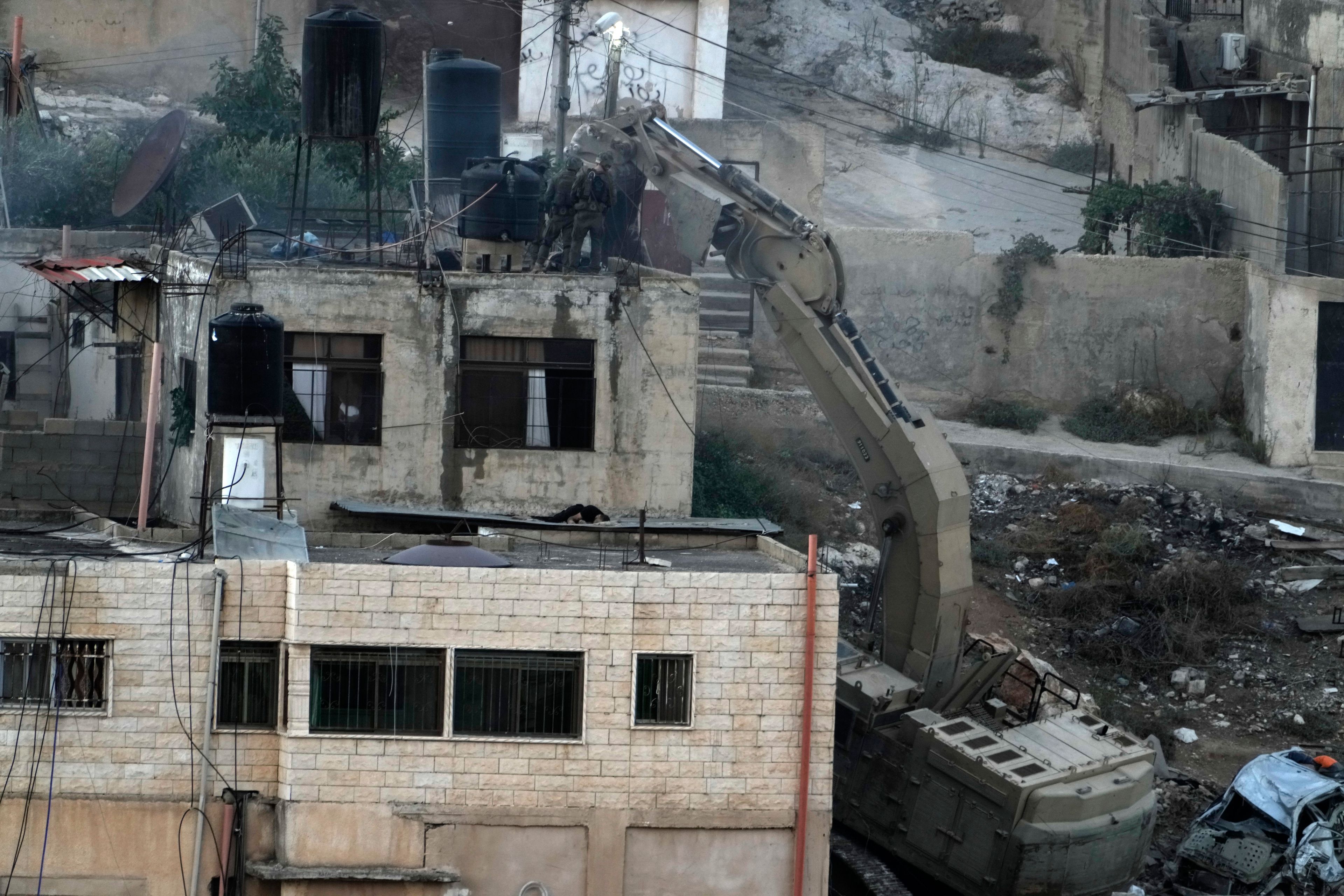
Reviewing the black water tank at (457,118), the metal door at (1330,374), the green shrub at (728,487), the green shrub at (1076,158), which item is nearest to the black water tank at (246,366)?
the black water tank at (457,118)

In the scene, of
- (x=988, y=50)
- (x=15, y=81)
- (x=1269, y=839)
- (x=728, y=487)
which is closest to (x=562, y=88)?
(x=728, y=487)

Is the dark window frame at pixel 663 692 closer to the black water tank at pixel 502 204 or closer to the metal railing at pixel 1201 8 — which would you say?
the black water tank at pixel 502 204

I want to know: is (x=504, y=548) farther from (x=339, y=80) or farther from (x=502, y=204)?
→ (x=339, y=80)

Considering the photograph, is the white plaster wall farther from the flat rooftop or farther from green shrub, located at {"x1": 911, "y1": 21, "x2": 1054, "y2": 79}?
the flat rooftop

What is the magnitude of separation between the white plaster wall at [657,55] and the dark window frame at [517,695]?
2233 centimetres

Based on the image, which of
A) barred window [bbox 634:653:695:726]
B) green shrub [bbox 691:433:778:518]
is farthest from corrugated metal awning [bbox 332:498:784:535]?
green shrub [bbox 691:433:778:518]

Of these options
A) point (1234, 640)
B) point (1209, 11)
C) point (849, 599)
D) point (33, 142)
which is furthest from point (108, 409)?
point (1209, 11)

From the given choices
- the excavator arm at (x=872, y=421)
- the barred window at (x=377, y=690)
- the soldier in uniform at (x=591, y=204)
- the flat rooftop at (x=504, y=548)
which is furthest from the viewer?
the soldier in uniform at (x=591, y=204)

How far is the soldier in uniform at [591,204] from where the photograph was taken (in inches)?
872

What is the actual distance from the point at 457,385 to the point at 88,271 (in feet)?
15.2

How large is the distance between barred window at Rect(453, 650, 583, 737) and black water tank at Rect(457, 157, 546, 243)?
8072mm

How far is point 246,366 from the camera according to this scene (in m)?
18.2

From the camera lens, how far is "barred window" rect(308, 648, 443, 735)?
52.7 feet

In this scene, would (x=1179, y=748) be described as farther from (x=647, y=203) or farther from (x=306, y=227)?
(x=306, y=227)
